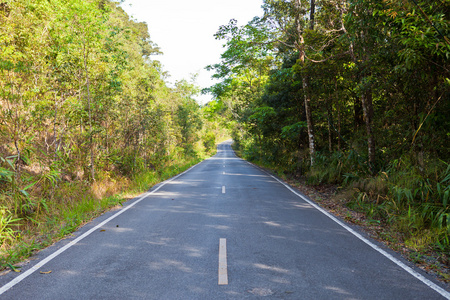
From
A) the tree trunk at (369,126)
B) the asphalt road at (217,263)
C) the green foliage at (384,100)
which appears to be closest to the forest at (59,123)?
the asphalt road at (217,263)

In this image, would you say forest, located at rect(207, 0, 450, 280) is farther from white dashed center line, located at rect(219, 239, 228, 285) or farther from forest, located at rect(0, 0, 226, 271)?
forest, located at rect(0, 0, 226, 271)

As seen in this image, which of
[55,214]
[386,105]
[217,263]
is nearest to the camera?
[217,263]

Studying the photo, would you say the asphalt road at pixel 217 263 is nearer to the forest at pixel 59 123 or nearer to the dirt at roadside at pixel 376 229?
the dirt at roadside at pixel 376 229

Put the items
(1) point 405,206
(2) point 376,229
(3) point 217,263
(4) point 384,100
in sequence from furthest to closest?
(4) point 384,100 → (1) point 405,206 → (2) point 376,229 → (3) point 217,263

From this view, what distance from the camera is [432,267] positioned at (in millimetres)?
4172

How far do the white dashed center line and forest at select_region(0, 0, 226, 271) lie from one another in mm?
3042

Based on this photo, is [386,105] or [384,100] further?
[384,100]

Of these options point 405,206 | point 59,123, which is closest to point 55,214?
point 59,123

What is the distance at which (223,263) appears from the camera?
4.17 metres

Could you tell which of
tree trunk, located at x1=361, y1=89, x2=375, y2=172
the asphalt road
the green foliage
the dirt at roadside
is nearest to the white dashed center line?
the asphalt road

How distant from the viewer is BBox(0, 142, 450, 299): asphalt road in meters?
3.40

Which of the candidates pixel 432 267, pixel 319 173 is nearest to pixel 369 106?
pixel 319 173

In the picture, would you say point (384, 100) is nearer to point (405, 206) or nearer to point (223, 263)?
point (405, 206)

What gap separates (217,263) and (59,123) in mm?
8101
